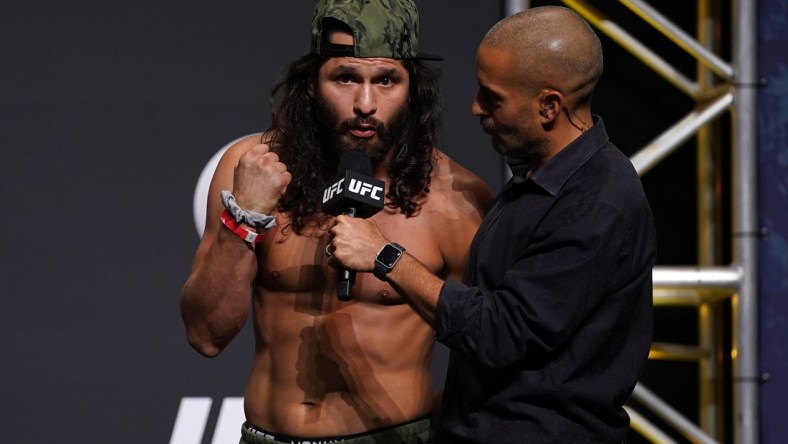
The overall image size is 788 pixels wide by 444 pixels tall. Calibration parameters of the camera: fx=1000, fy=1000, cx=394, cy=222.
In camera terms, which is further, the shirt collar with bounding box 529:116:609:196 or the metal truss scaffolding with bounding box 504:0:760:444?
the metal truss scaffolding with bounding box 504:0:760:444

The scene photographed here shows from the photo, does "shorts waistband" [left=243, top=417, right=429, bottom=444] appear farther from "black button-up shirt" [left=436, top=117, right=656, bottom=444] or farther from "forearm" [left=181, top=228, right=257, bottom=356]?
"black button-up shirt" [left=436, top=117, right=656, bottom=444]

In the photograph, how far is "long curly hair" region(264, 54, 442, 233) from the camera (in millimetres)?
2096

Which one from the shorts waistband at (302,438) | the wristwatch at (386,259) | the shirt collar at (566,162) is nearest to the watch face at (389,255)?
the wristwatch at (386,259)

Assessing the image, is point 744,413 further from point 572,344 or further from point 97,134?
point 97,134

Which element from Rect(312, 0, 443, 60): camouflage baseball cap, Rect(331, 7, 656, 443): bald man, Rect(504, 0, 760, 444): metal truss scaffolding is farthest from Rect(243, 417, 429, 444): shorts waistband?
Rect(504, 0, 760, 444): metal truss scaffolding

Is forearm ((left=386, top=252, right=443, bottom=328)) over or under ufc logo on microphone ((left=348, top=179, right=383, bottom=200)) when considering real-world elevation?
under

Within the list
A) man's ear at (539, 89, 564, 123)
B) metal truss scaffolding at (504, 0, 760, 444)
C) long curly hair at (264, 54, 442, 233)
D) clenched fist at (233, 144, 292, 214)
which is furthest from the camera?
metal truss scaffolding at (504, 0, 760, 444)

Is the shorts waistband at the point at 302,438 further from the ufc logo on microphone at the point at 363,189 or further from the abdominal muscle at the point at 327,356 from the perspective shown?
the ufc logo on microphone at the point at 363,189

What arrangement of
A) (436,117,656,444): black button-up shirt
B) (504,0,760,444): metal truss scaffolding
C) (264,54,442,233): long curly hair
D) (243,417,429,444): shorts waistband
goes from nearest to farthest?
1. (436,117,656,444): black button-up shirt
2. (243,417,429,444): shorts waistband
3. (264,54,442,233): long curly hair
4. (504,0,760,444): metal truss scaffolding

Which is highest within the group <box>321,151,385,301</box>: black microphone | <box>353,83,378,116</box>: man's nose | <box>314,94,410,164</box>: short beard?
<box>353,83,378,116</box>: man's nose

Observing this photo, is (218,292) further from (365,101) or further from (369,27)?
(369,27)

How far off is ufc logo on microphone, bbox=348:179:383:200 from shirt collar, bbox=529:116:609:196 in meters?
0.27

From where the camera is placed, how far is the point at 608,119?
9.90 ft

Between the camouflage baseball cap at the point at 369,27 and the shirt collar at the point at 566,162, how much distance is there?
50 centimetres
